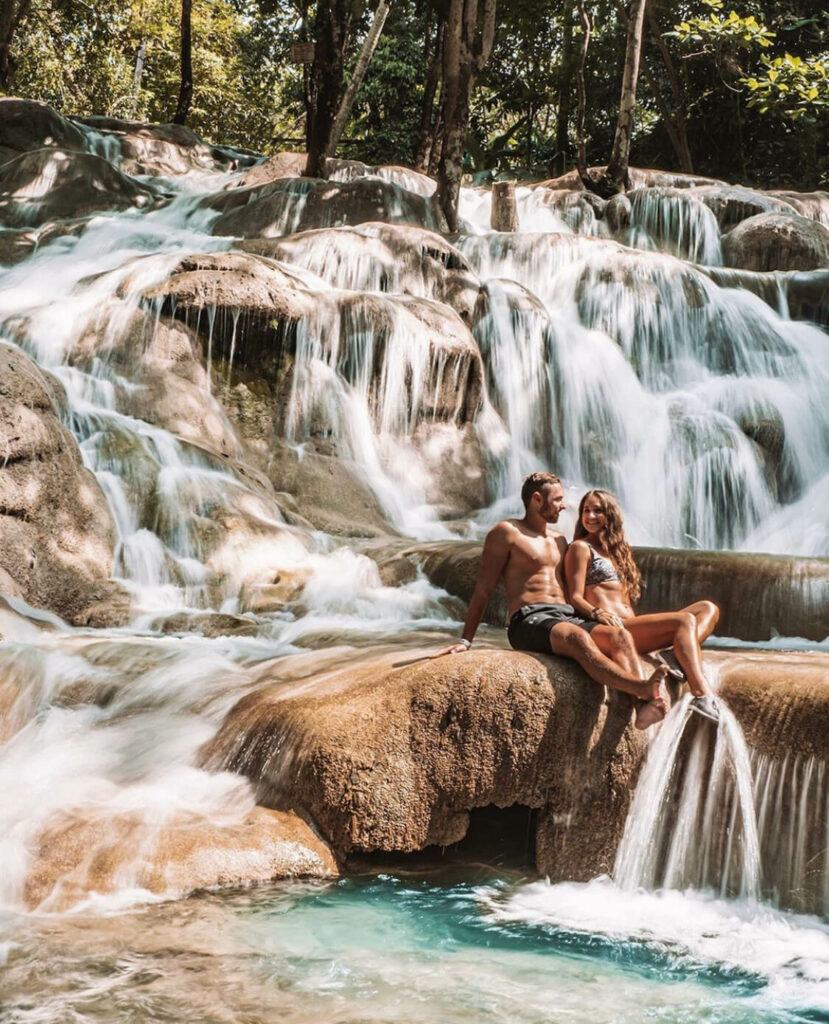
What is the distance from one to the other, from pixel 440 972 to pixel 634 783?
152 centimetres

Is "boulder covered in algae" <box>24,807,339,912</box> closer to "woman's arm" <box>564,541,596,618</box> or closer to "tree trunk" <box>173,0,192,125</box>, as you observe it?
"woman's arm" <box>564,541,596,618</box>

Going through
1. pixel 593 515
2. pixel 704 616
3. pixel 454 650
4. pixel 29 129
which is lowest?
pixel 454 650

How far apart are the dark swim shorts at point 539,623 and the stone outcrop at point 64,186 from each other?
51.3ft

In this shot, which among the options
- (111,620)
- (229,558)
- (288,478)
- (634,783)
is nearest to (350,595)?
(229,558)

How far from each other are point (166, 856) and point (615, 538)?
2.80 meters

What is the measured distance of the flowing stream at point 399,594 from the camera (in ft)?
13.3

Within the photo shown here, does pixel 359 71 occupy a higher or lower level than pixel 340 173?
higher

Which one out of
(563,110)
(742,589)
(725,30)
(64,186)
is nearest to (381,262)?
(742,589)

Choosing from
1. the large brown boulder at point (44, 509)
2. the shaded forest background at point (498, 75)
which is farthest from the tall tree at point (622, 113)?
the large brown boulder at point (44, 509)

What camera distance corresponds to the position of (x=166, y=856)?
479 centimetres

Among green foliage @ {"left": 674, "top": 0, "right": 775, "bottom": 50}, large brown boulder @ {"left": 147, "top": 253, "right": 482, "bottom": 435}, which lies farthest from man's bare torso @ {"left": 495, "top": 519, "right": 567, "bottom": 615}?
green foliage @ {"left": 674, "top": 0, "right": 775, "bottom": 50}

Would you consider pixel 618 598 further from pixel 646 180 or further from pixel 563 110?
pixel 563 110

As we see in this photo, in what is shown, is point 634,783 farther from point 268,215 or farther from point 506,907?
point 268,215

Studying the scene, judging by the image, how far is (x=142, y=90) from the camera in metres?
38.3
